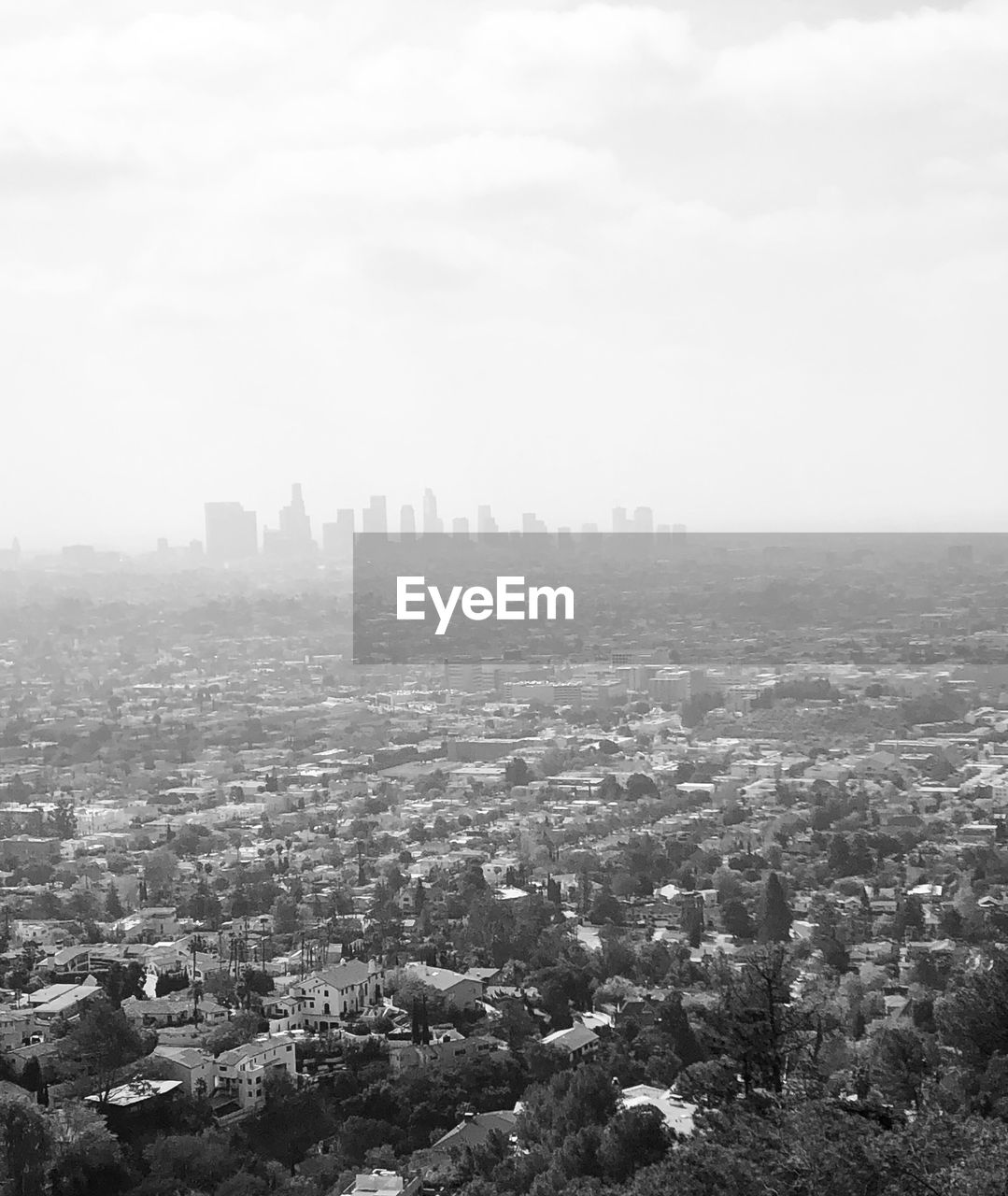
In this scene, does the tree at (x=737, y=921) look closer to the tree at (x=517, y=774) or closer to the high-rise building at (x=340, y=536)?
the tree at (x=517, y=774)

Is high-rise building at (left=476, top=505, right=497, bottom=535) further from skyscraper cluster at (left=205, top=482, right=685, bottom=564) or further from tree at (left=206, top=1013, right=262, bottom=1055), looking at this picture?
tree at (left=206, top=1013, right=262, bottom=1055)

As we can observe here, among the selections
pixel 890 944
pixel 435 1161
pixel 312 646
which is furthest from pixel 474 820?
pixel 312 646

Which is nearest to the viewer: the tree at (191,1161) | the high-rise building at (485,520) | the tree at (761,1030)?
the tree at (761,1030)

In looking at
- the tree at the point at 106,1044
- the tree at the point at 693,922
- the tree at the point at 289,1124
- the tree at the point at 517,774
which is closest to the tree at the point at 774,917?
the tree at the point at 693,922

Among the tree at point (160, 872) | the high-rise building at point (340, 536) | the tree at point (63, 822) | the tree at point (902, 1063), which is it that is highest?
the high-rise building at point (340, 536)

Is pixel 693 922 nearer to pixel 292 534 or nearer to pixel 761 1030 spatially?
pixel 761 1030

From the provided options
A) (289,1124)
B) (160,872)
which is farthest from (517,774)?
(289,1124)

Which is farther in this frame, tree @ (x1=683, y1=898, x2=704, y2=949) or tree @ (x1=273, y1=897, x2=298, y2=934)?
tree @ (x1=273, y1=897, x2=298, y2=934)

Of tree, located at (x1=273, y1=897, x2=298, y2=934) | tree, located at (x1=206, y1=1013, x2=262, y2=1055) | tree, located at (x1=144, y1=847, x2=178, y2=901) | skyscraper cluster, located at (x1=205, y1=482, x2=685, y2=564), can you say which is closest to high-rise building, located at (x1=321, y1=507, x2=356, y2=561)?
skyscraper cluster, located at (x1=205, y1=482, x2=685, y2=564)
